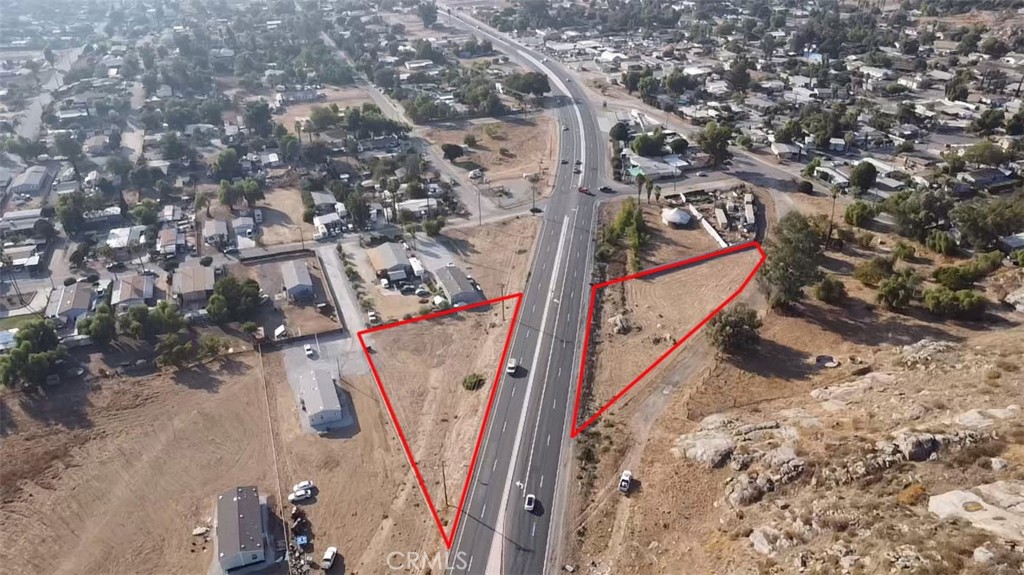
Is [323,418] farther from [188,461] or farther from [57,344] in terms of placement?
[57,344]

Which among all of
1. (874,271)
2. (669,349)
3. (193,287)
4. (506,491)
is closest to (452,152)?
(193,287)

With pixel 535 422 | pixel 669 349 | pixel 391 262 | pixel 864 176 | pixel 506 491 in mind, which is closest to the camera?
pixel 506 491

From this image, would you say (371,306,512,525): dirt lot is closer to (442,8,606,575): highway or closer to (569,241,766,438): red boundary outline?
(442,8,606,575): highway

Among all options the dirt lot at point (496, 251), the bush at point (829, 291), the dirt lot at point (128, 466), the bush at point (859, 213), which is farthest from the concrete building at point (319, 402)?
the bush at point (859, 213)

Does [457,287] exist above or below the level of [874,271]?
below

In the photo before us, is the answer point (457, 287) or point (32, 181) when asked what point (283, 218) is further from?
point (32, 181)

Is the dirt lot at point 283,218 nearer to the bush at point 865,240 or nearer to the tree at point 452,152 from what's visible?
the tree at point 452,152

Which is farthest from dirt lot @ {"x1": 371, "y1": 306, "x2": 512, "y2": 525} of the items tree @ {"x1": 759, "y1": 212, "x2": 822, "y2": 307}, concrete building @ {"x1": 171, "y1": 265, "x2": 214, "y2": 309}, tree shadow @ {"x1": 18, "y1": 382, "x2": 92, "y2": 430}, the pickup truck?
tree @ {"x1": 759, "y1": 212, "x2": 822, "y2": 307}
